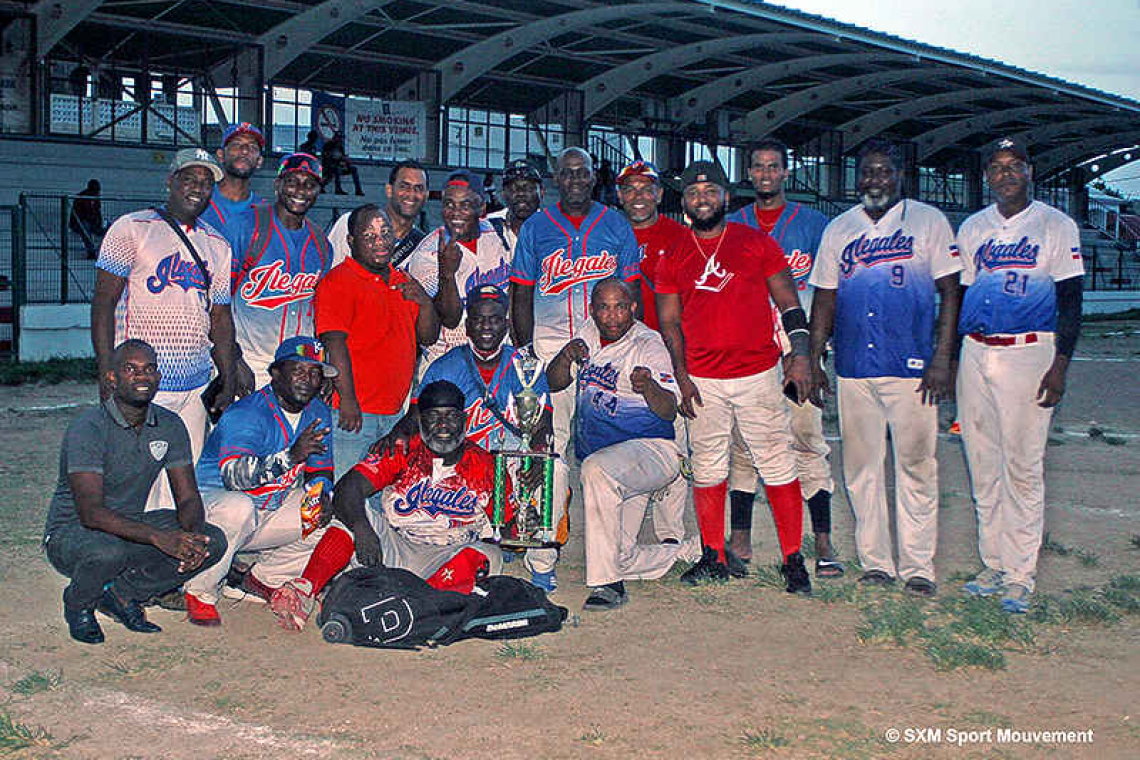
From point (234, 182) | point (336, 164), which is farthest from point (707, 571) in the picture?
point (336, 164)

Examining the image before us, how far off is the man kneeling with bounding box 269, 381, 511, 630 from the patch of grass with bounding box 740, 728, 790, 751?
6.53 feet

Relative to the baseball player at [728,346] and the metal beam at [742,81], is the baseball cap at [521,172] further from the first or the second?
the metal beam at [742,81]

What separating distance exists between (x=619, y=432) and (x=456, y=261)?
1411 millimetres

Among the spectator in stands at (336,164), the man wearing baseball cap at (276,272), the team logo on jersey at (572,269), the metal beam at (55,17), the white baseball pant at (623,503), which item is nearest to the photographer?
the white baseball pant at (623,503)

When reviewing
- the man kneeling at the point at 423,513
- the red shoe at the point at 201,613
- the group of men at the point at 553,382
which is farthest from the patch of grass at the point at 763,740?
the red shoe at the point at 201,613

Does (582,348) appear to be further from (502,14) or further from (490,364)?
(502,14)

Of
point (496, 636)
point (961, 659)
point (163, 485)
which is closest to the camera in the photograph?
point (961, 659)

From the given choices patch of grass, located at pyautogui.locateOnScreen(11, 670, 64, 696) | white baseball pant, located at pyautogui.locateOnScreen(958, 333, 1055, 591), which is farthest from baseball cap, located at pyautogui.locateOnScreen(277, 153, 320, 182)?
white baseball pant, located at pyautogui.locateOnScreen(958, 333, 1055, 591)

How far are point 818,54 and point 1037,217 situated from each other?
28.4 metres

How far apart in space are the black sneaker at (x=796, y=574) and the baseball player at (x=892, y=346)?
0.36 meters

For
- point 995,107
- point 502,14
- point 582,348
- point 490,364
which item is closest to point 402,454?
point 490,364

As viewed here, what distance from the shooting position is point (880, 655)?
5328 millimetres

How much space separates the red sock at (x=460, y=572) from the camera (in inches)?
237

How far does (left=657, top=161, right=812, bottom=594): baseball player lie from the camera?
641 centimetres
